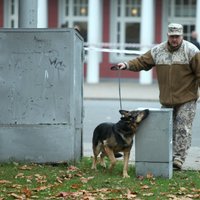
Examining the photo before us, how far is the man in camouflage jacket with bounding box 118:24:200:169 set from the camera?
1037cm

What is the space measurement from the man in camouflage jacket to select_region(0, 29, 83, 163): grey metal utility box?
0.87m

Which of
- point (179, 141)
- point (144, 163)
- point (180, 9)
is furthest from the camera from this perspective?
point (180, 9)

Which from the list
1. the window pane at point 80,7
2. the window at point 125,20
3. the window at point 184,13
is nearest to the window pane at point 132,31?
the window at point 125,20

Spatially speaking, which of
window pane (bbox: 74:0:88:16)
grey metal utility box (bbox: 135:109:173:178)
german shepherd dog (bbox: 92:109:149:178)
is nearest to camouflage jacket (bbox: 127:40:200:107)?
grey metal utility box (bbox: 135:109:173:178)

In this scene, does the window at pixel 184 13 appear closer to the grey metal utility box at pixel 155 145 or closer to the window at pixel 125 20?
the window at pixel 125 20

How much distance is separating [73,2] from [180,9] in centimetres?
502

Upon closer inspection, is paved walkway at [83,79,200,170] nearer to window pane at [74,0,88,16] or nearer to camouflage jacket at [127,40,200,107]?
window pane at [74,0,88,16]

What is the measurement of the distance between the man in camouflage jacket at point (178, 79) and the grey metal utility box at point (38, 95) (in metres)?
0.87

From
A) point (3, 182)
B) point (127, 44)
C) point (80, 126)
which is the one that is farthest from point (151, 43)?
point (3, 182)

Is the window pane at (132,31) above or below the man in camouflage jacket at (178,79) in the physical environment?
below

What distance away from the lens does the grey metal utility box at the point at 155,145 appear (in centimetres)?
974

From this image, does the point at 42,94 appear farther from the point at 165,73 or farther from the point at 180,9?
the point at 180,9

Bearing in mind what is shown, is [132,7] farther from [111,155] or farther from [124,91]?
[111,155]

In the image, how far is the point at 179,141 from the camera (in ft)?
34.6
